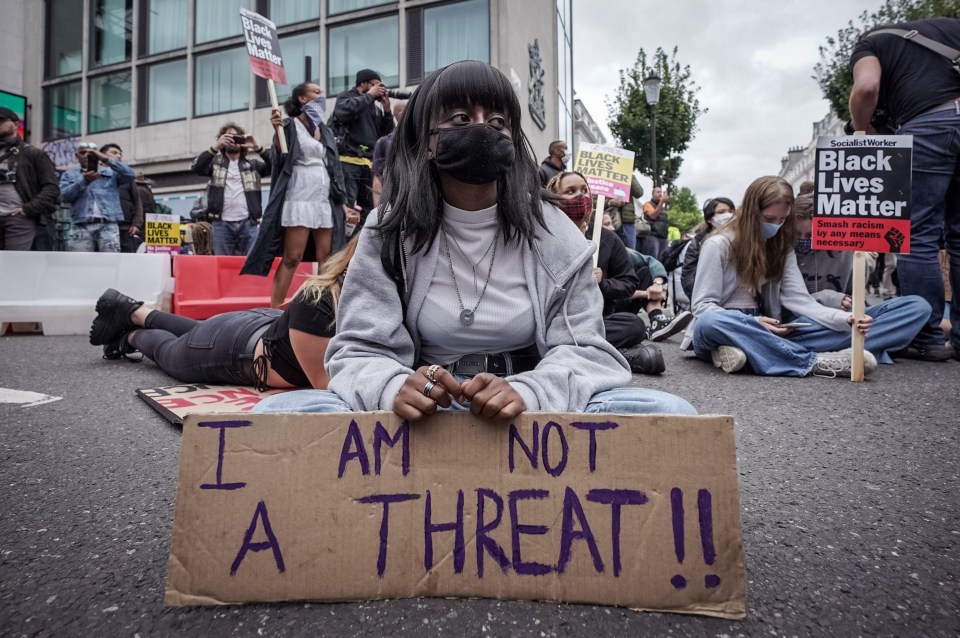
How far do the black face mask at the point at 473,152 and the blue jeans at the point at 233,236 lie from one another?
5.75 m

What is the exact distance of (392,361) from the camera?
4.66ft

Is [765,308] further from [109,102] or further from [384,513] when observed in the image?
[109,102]

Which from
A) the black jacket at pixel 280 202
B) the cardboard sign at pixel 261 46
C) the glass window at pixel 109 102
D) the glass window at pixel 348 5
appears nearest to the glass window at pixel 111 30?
the glass window at pixel 109 102

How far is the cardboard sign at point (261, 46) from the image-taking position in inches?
194

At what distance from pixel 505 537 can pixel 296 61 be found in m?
18.2

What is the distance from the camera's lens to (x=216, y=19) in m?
17.9

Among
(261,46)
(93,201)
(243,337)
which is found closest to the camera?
(243,337)

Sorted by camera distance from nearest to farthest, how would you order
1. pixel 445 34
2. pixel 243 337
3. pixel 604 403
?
pixel 604 403, pixel 243 337, pixel 445 34

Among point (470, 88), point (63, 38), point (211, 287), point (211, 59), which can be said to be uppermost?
point (63, 38)

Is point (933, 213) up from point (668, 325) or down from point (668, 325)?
up

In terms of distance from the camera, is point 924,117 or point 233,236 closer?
point 924,117

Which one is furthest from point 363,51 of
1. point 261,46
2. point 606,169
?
point 606,169

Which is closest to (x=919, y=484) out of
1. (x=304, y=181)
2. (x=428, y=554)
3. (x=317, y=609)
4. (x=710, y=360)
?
(x=428, y=554)

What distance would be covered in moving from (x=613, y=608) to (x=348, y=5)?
18148 millimetres
